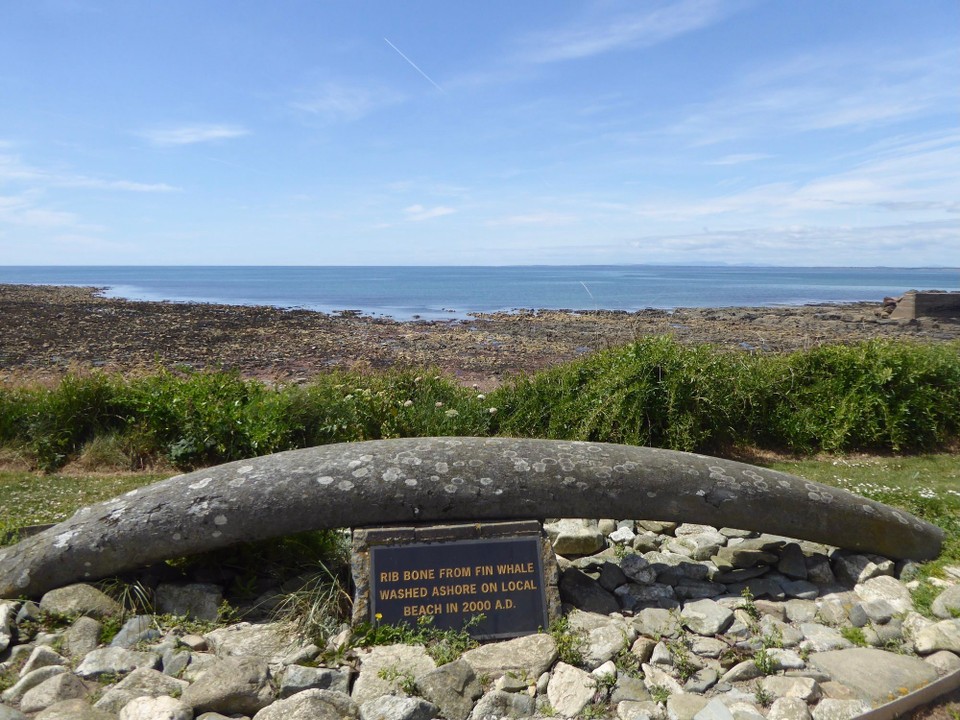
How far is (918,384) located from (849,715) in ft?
28.6

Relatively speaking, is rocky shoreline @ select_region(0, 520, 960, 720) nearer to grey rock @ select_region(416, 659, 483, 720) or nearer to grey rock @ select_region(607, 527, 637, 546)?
grey rock @ select_region(416, 659, 483, 720)

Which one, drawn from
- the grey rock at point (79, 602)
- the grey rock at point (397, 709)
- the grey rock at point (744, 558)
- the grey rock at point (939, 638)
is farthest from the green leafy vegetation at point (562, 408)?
the grey rock at point (397, 709)

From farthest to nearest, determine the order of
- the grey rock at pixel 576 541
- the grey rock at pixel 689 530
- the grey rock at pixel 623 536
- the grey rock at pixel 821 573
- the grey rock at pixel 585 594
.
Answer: the grey rock at pixel 689 530, the grey rock at pixel 623 536, the grey rock at pixel 576 541, the grey rock at pixel 821 573, the grey rock at pixel 585 594

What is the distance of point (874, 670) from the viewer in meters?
4.41

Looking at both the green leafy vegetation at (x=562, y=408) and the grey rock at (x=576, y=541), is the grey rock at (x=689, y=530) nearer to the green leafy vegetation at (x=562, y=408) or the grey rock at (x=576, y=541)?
the grey rock at (x=576, y=541)

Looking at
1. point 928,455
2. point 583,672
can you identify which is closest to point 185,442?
point 583,672

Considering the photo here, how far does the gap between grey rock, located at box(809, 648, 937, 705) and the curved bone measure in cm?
126

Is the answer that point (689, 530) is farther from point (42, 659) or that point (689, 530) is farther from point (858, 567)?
point (42, 659)

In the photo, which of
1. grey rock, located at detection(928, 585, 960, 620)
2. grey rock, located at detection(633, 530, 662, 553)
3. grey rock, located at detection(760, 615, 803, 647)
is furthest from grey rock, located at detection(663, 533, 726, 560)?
grey rock, located at detection(928, 585, 960, 620)

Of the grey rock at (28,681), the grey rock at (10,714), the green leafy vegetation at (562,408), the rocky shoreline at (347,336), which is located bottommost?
the rocky shoreline at (347,336)

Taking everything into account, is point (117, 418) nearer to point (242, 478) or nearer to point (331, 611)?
point (242, 478)

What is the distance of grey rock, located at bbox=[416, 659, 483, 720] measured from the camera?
4074 millimetres

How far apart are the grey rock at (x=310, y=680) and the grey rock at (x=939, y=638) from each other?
3887mm

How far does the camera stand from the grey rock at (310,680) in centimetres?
424
